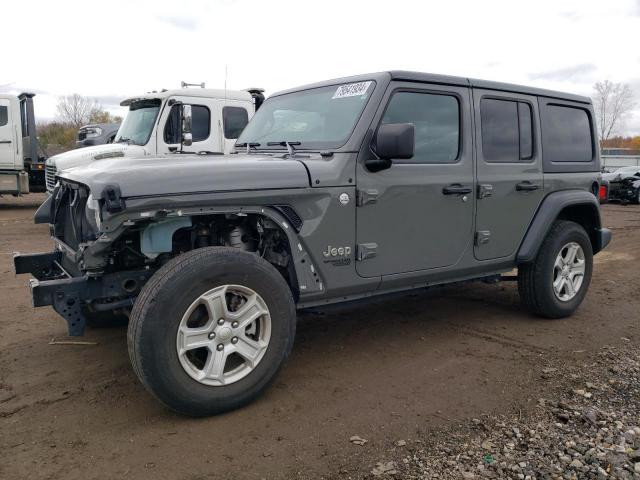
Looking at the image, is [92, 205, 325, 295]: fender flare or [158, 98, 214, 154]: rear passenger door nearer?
[92, 205, 325, 295]: fender flare

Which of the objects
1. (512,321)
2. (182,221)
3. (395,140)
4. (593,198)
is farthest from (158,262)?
(593,198)

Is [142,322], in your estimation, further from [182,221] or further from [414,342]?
[414,342]

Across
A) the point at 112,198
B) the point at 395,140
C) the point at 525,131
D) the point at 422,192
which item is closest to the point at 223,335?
the point at 112,198

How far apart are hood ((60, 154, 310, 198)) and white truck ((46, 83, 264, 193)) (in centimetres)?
469

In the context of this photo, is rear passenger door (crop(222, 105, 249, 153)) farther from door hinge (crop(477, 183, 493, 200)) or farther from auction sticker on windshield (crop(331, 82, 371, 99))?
door hinge (crop(477, 183, 493, 200))

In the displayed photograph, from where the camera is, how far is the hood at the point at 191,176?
288 cm

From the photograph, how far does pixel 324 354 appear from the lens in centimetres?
413

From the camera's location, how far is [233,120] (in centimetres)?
888

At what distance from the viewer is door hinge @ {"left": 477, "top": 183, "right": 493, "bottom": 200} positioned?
170 inches

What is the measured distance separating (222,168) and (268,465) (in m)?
1.66

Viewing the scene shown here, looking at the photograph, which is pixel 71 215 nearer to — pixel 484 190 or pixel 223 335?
pixel 223 335

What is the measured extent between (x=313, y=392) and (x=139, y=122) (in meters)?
6.45

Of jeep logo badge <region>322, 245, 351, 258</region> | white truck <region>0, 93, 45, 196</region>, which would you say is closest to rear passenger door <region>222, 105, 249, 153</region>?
jeep logo badge <region>322, 245, 351, 258</region>

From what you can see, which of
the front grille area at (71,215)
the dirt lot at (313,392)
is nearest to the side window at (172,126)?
the dirt lot at (313,392)
